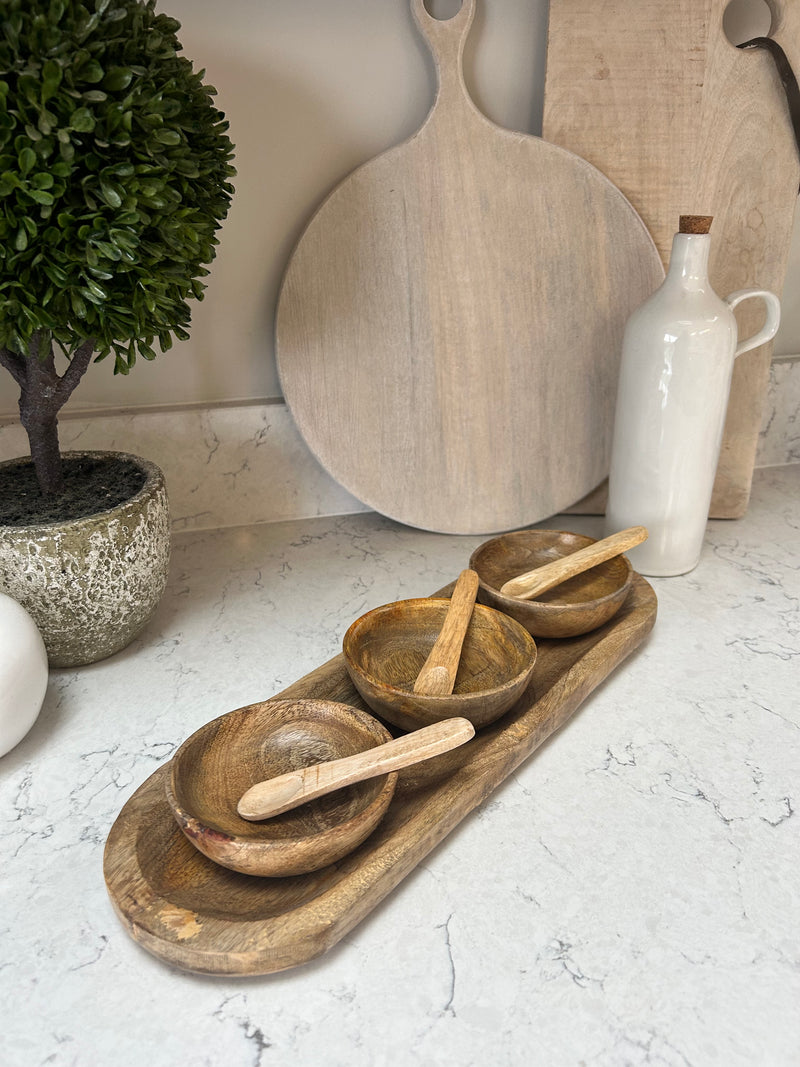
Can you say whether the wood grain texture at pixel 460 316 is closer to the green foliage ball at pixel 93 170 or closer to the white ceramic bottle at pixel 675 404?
the white ceramic bottle at pixel 675 404

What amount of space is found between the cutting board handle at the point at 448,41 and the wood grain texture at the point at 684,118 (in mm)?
98

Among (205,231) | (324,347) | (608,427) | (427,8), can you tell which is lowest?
(608,427)

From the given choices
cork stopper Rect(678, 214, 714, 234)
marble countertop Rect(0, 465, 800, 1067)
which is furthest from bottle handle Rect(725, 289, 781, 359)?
marble countertop Rect(0, 465, 800, 1067)

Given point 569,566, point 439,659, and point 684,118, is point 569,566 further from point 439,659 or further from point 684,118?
point 684,118

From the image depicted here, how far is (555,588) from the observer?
861 mm

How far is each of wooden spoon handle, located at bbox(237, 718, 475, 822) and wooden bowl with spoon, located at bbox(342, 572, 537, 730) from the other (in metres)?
0.06

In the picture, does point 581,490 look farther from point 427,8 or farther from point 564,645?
point 427,8

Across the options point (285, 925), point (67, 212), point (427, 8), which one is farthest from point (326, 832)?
point (427, 8)

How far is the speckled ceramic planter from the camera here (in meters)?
0.70

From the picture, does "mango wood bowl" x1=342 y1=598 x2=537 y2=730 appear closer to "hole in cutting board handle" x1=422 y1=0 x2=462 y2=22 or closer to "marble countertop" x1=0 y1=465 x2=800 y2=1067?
"marble countertop" x1=0 y1=465 x2=800 y2=1067

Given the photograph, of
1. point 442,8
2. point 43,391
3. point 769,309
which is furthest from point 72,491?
point 769,309

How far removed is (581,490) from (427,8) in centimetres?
58

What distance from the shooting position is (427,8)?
91 centimetres

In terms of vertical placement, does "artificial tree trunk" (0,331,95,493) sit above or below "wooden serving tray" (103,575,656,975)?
above
